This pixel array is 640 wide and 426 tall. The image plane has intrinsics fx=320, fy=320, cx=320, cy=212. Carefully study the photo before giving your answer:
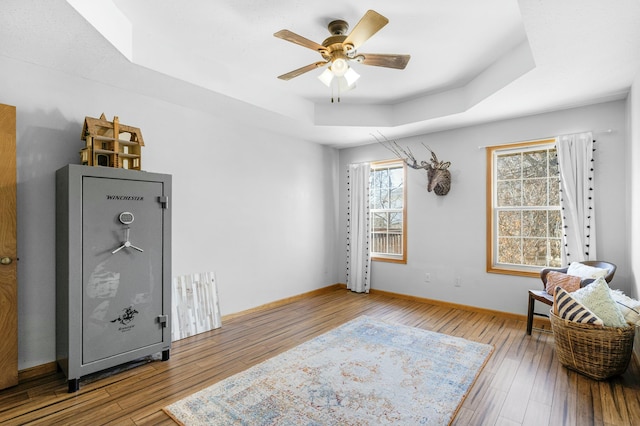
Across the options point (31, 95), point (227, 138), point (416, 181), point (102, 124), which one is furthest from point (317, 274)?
point (31, 95)

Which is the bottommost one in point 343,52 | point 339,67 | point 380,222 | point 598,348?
point 598,348

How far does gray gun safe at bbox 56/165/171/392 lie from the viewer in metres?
2.40

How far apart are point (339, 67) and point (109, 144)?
6.76ft

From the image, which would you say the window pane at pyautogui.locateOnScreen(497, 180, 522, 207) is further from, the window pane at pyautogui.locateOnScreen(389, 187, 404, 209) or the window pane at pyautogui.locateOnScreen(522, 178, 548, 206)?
the window pane at pyautogui.locateOnScreen(389, 187, 404, 209)

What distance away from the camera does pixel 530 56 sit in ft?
8.84

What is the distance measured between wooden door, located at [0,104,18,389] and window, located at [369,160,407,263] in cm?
441

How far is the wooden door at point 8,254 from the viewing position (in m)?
2.38

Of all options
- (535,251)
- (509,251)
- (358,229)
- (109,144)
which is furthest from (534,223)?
(109,144)

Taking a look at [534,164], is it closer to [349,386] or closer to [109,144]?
[349,386]

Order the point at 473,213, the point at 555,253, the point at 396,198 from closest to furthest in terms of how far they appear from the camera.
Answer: the point at 555,253, the point at 473,213, the point at 396,198

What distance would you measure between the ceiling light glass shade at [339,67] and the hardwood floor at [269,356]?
2.55 metres

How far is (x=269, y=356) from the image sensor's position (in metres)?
2.96

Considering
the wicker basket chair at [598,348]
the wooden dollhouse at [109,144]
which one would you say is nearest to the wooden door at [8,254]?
the wooden dollhouse at [109,144]

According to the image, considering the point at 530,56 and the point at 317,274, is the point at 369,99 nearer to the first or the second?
the point at 530,56
